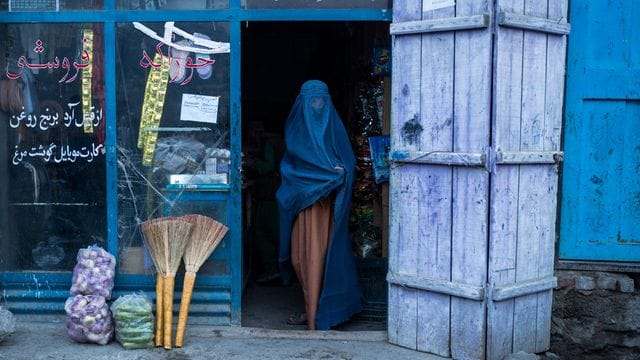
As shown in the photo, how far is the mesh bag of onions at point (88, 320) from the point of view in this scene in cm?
456

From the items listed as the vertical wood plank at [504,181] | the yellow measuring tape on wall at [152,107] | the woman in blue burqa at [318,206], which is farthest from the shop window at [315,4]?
the vertical wood plank at [504,181]

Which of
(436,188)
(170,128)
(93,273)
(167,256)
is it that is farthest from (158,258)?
(436,188)

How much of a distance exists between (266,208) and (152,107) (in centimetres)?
238

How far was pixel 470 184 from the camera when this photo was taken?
4.43m

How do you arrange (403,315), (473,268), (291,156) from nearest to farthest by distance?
(473,268) < (403,315) < (291,156)

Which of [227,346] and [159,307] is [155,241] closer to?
[159,307]

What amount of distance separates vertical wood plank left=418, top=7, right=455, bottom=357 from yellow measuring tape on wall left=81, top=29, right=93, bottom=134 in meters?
2.44

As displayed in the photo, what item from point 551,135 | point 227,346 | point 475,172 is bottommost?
point 227,346

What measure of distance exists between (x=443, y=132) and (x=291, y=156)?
1.34m

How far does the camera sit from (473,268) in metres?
4.45

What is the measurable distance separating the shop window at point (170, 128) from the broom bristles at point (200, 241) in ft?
0.55

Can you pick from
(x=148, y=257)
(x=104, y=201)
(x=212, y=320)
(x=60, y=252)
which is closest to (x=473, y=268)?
(x=212, y=320)

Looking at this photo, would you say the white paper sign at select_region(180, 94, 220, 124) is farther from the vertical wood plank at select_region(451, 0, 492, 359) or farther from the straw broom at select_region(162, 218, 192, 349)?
the vertical wood plank at select_region(451, 0, 492, 359)

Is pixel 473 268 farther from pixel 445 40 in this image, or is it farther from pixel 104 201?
pixel 104 201
